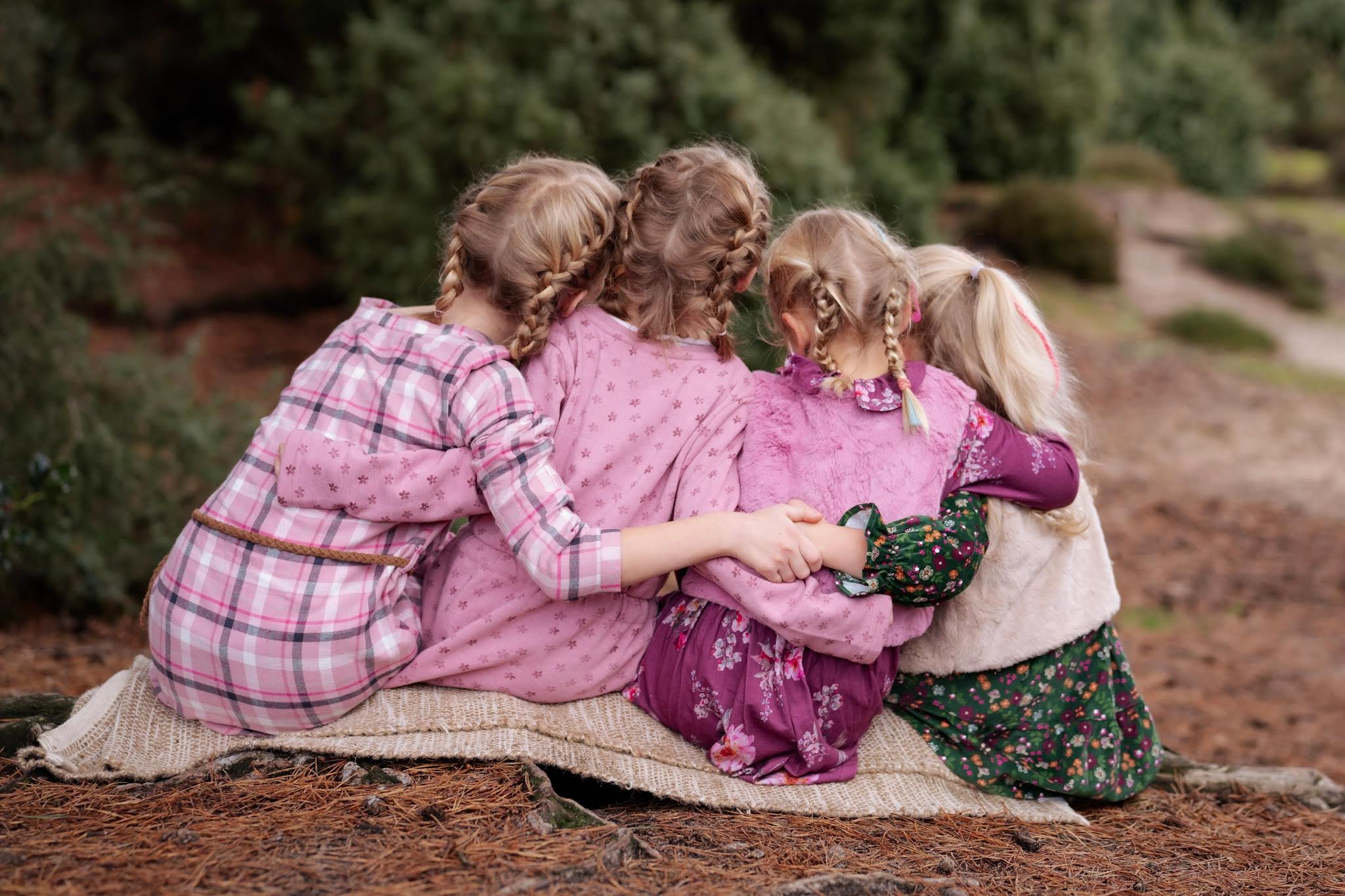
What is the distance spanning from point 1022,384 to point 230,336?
766 centimetres

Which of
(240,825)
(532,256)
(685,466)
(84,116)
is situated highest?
(84,116)

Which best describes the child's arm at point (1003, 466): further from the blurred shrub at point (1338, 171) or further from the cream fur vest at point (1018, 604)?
the blurred shrub at point (1338, 171)

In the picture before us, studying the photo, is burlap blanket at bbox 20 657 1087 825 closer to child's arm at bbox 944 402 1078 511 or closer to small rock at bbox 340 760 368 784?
small rock at bbox 340 760 368 784

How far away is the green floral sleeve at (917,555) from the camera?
245 centimetres

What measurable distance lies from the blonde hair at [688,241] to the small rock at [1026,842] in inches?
50.5

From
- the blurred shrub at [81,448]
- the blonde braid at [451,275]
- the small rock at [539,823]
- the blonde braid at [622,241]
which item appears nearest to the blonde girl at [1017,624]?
the blonde braid at [622,241]

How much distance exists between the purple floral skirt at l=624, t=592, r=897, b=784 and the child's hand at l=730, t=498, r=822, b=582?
20cm

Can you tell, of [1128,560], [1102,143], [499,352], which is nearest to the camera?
[499,352]

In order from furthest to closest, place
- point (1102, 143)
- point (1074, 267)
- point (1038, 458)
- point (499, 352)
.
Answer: point (1102, 143) < point (1074, 267) < point (1038, 458) < point (499, 352)

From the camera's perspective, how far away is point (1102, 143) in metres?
19.4

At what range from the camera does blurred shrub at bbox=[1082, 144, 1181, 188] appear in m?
16.9

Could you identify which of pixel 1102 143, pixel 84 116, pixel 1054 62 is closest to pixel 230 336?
pixel 84 116

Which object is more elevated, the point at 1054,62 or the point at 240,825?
the point at 1054,62

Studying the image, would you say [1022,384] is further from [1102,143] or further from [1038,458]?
[1102,143]
